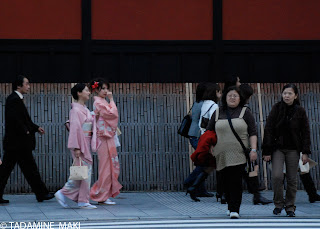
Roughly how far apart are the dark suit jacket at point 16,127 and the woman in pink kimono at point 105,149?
3.49 ft

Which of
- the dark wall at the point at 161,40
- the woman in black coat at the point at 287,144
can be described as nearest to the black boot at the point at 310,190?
the woman in black coat at the point at 287,144

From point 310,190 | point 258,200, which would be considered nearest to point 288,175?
point 258,200

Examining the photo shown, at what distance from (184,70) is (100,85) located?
3676 millimetres

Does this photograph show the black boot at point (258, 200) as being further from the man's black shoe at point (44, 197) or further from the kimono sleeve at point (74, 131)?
the man's black shoe at point (44, 197)

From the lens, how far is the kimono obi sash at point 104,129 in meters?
11.6

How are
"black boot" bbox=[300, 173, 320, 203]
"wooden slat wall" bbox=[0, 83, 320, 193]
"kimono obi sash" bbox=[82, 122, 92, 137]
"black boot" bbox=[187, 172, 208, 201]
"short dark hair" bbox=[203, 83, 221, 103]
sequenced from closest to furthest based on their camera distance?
"kimono obi sash" bbox=[82, 122, 92, 137], "black boot" bbox=[187, 172, 208, 201], "black boot" bbox=[300, 173, 320, 203], "short dark hair" bbox=[203, 83, 221, 103], "wooden slat wall" bbox=[0, 83, 320, 193]

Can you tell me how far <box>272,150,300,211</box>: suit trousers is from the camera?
10258 millimetres

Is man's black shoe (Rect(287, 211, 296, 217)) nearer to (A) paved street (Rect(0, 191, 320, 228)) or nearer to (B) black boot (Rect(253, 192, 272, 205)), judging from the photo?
(A) paved street (Rect(0, 191, 320, 228))

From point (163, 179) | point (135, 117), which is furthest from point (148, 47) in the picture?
point (163, 179)

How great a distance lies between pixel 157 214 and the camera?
1039 cm

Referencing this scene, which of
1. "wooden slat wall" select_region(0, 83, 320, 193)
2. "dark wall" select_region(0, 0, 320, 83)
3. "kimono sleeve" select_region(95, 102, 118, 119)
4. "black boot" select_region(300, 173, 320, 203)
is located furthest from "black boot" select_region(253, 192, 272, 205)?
"dark wall" select_region(0, 0, 320, 83)

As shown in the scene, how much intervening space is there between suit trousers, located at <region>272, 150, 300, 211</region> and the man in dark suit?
363 centimetres

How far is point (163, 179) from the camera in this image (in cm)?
1330

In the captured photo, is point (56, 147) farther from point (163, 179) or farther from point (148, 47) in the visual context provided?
point (148, 47)
